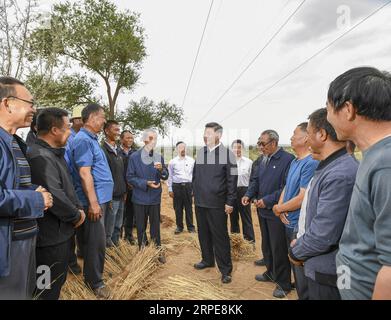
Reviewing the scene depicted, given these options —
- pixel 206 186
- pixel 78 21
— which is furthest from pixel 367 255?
pixel 78 21

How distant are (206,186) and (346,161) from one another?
251 centimetres

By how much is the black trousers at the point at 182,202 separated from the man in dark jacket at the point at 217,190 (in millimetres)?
2649

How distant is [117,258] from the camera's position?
4195 millimetres

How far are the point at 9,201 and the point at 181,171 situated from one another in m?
5.48

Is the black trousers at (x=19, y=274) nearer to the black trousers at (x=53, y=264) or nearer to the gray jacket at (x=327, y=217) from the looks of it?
the black trousers at (x=53, y=264)

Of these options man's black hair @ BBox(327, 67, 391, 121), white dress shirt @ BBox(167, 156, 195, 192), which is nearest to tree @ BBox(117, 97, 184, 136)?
white dress shirt @ BBox(167, 156, 195, 192)

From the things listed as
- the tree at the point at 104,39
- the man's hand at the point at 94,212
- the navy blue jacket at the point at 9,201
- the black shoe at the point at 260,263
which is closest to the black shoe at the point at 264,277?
the black shoe at the point at 260,263

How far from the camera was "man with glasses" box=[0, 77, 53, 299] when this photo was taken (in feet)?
5.81

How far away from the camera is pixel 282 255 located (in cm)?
360

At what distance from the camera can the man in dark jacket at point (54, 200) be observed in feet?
7.98

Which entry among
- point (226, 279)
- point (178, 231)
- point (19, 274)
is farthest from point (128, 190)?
point (19, 274)

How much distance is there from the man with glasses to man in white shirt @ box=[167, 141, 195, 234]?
4951 millimetres

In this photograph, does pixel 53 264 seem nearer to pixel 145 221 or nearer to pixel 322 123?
pixel 145 221
